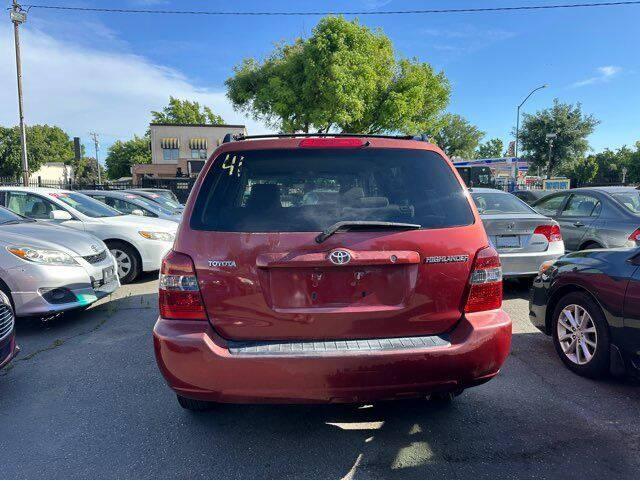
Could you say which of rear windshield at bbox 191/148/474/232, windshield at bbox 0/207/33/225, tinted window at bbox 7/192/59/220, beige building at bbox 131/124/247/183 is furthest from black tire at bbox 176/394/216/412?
beige building at bbox 131/124/247/183

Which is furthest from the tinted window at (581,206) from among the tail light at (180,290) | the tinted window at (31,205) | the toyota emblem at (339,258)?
the tinted window at (31,205)

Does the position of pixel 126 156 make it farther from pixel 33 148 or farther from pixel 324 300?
pixel 324 300

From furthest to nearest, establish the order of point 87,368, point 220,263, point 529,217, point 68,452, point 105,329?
1. point 529,217
2. point 105,329
3. point 87,368
4. point 68,452
5. point 220,263

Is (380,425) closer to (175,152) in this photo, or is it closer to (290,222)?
(290,222)

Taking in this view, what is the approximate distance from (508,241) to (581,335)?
8.11 feet

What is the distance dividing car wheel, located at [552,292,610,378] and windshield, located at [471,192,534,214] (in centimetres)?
290

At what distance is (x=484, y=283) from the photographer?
7.94ft

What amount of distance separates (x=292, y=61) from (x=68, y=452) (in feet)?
86.4

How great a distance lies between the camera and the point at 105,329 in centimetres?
489

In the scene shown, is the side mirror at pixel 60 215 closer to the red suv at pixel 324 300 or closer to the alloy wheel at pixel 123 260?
the alloy wheel at pixel 123 260

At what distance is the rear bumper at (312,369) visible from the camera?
7.18 feet

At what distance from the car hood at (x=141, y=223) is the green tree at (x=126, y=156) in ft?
250

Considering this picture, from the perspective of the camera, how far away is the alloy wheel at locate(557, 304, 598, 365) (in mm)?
3542

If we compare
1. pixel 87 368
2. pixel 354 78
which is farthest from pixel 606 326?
pixel 354 78
